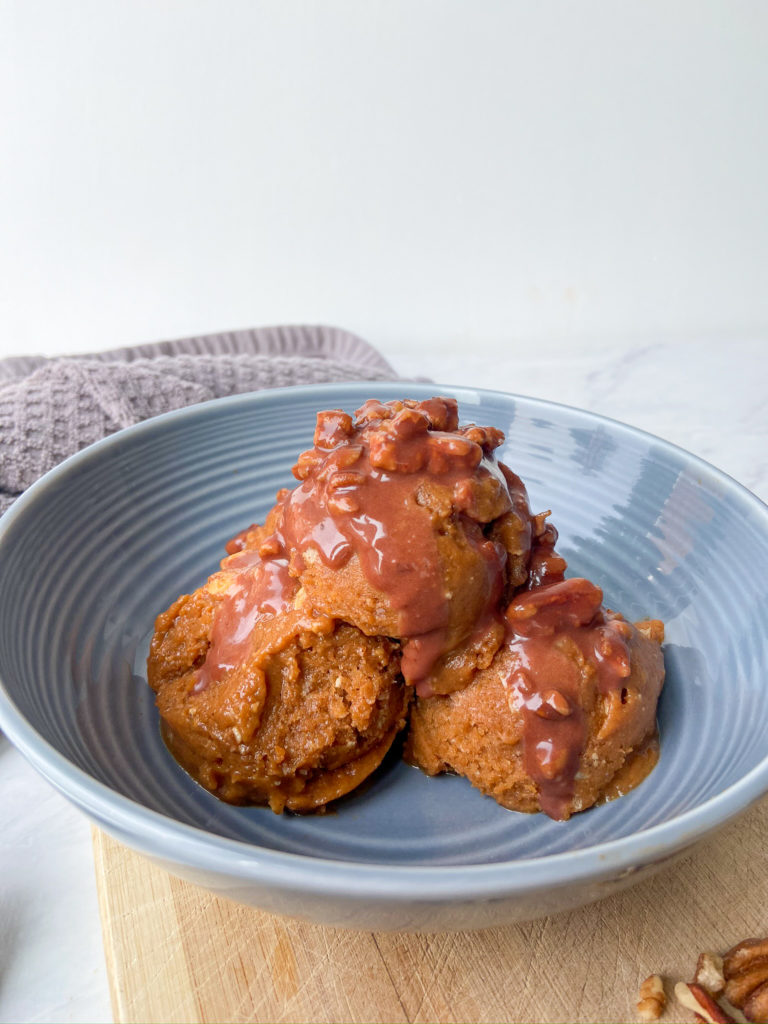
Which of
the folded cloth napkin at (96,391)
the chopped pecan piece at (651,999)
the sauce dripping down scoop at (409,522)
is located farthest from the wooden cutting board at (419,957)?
the folded cloth napkin at (96,391)

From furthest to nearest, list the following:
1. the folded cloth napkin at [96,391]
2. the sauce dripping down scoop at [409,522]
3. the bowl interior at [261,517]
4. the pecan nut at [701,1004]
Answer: the folded cloth napkin at [96,391], the bowl interior at [261,517], the sauce dripping down scoop at [409,522], the pecan nut at [701,1004]

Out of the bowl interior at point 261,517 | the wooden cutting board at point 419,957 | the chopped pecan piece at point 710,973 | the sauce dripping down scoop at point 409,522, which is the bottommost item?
the wooden cutting board at point 419,957

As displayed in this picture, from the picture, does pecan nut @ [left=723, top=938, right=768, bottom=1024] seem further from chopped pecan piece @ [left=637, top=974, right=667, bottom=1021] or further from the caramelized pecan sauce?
the caramelized pecan sauce

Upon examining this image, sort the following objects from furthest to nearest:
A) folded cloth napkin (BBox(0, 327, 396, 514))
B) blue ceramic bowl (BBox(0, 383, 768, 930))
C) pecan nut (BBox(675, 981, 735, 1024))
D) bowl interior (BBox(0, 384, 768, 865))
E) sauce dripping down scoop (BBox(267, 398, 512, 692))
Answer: folded cloth napkin (BBox(0, 327, 396, 514)), bowl interior (BBox(0, 384, 768, 865)), sauce dripping down scoop (BBox(267, 398, 512, 692)), pecan nut (BBox(675, 981, 735, 1024)), blue ceramic bowl (BBox(0, 383, 768, 930))

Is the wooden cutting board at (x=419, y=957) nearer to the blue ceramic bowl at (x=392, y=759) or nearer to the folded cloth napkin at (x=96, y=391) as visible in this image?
the blue ceramic bowl at (x=392, y=759)

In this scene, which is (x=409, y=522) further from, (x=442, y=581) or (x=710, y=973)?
(x=710, y=973)

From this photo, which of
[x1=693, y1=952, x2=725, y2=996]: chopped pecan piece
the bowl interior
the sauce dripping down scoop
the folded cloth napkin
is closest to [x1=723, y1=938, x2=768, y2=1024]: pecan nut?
[x1=693, y1=952, x2=725, y2=996]: chopped pecan piece
